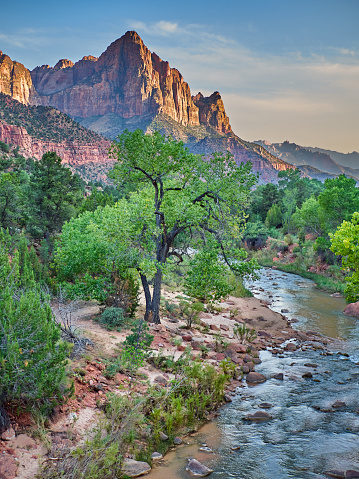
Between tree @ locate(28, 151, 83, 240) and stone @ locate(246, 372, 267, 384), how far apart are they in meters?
18.9

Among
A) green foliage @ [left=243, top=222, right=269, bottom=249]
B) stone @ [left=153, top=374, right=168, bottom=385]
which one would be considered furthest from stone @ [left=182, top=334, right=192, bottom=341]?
green foliage @ [left=243, top=222, right=269, bottom=249]

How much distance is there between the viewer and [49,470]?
5.91m

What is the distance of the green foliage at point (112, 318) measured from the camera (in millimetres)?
13914

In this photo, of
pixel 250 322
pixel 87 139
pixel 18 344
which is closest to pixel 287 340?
pixel 250 322

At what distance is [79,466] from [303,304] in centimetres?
2198

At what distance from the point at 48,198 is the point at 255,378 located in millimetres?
20178

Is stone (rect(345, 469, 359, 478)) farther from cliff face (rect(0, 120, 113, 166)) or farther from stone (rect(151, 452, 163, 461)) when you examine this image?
cliff face (rect(0, 120, 113, 166))

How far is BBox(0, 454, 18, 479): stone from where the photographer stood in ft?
19.0

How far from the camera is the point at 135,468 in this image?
7.00m

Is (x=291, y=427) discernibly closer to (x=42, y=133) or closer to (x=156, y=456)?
(x=156, y=456)

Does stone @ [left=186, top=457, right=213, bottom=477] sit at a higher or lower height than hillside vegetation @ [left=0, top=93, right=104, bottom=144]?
lower

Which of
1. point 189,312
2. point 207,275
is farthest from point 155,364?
point 189,312

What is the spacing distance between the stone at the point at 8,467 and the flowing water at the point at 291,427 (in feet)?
8.05

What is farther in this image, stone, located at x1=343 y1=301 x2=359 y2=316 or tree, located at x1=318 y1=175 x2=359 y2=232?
tree, located at x1=318 y1=175 x2=359 y2=232
